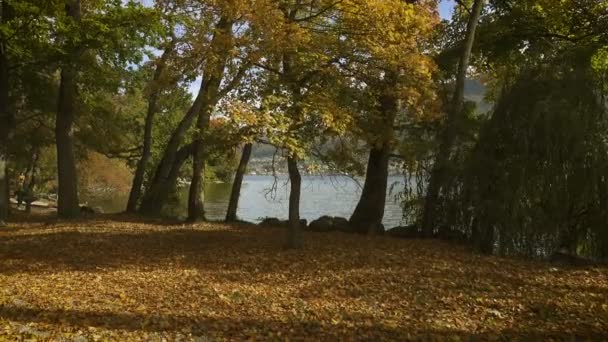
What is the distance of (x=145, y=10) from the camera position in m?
12.5

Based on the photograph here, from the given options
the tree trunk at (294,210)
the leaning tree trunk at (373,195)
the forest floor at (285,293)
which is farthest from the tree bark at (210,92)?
the leaning tree trunk at (373,195)

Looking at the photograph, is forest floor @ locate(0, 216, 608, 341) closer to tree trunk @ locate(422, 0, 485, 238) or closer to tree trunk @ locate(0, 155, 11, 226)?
tree trunk @ locate(422, 0, 485, 238)

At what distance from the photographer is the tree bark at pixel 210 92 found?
33.2 ft

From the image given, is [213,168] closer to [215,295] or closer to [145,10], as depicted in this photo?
[145,10]

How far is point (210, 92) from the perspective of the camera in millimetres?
12219

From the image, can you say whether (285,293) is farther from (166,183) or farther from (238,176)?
(166,183)

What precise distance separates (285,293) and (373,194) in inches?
298

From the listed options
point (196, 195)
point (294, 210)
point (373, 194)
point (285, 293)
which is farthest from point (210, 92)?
point (285, 293)

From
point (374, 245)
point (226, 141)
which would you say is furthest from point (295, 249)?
point (226, 141)

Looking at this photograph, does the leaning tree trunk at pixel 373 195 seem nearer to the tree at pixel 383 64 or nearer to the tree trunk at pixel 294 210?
the tree at pixel 383 64

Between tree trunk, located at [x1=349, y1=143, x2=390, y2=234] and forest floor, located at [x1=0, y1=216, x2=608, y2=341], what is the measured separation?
285 centimetres

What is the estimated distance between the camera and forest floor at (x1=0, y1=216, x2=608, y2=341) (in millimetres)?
5973

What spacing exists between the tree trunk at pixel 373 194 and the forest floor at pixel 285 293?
2.85m

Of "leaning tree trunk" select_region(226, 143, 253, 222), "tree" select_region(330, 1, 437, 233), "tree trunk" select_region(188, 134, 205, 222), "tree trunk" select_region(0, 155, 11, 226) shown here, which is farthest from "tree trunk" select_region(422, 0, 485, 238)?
"tree trunk" select_region(0, 155, 11, 226)
